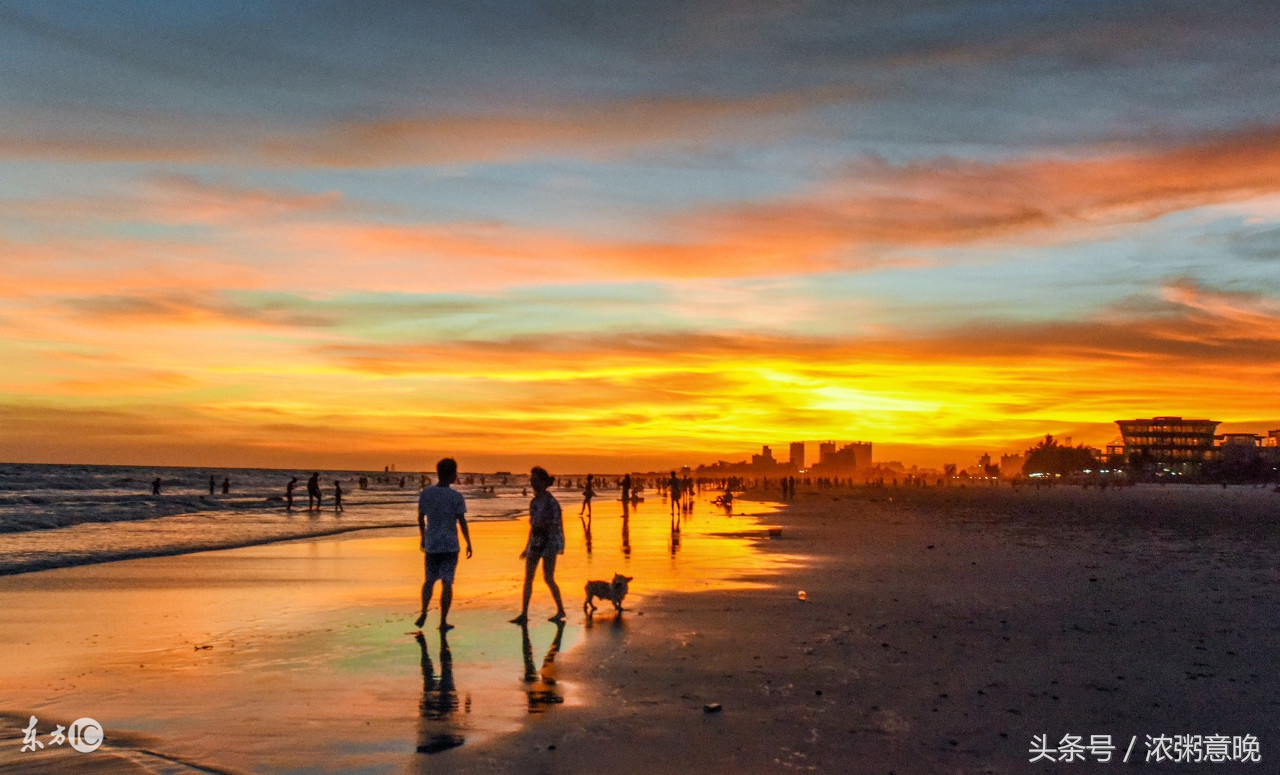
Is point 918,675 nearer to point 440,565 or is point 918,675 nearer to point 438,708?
point 438,708

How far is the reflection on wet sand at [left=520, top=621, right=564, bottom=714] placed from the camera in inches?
354

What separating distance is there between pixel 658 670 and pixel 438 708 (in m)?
2.62

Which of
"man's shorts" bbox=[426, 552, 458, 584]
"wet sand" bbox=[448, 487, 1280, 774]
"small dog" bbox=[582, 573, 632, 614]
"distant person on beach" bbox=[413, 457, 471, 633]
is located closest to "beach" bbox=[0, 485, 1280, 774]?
"wet sand" bbox=[448, 487, 1280, 774]

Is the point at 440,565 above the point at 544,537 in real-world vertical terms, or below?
below

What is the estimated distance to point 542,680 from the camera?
9.98m

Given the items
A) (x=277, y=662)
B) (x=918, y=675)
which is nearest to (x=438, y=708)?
(x=277, y=662)

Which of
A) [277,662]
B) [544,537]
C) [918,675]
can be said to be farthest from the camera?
[544,537]

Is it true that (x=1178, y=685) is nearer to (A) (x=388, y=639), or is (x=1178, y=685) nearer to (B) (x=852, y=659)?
(B) (x=852, y=659)

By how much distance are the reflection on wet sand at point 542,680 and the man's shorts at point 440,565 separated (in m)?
1.38

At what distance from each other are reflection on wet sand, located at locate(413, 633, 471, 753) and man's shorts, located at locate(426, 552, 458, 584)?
1.61m

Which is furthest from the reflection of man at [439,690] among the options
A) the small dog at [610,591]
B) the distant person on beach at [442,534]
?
the small dog at [610,591]

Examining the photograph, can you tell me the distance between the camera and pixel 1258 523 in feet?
144

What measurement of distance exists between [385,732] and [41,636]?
7.63m

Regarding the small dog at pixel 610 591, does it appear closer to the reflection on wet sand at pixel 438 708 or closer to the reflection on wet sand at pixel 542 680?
the reflection on wet sand at pixel 542 680
